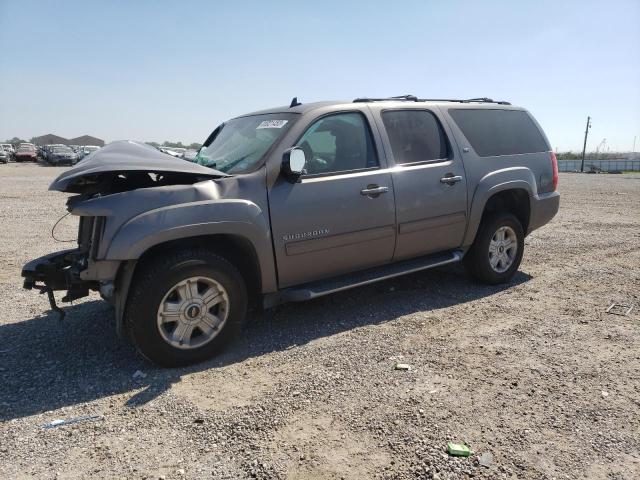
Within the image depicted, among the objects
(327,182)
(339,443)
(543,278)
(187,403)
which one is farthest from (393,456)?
(543,278)

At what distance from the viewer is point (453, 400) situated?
306cm

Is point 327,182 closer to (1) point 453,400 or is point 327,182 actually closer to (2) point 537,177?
(1) point 453,400

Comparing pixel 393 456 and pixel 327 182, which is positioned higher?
pixel 327 182

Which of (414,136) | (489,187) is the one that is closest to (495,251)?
(489,187)

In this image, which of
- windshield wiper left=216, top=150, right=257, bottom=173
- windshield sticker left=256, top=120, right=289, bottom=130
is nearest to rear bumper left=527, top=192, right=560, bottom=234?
windshield sticker left=256, top=120, right=289, bottom=130

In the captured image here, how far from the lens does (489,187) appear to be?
5.10 meters

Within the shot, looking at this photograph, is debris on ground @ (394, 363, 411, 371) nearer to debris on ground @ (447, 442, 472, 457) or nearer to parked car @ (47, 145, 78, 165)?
debris on ground @ (447, 442, 472, 457)

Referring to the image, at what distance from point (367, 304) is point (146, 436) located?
264cm

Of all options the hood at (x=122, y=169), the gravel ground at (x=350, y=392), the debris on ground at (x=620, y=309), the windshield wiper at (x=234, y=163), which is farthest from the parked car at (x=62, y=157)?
the debris on ground at (x=620, y=309)

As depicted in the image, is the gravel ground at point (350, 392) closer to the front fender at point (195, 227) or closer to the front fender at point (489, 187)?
the front fender at point (489, 187)

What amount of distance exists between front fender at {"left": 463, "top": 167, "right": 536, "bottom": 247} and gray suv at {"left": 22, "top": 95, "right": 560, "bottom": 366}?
16 mm

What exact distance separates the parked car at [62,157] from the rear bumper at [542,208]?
40301mm

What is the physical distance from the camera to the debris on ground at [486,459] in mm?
2457

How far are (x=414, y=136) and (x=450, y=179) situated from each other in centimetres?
56
